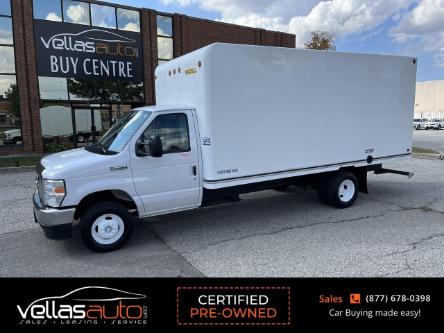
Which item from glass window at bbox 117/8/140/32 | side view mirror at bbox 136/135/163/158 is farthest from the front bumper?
glass window at bbox 117/8/140/32

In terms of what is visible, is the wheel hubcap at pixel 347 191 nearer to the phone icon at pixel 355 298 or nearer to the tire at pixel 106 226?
the phone icon at pixel 355 298

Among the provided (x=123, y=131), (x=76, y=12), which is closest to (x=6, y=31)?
(x=76, y=12)

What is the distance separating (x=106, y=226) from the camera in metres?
5.14

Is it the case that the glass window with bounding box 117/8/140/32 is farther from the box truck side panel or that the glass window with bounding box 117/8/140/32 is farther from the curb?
the box truck side panel

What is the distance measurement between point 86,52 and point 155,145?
1360cm

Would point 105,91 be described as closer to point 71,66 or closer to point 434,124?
point 71,66

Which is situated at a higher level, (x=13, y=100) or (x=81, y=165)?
(x=13, y=100)

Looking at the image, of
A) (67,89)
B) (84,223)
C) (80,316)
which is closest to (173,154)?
(84,223)

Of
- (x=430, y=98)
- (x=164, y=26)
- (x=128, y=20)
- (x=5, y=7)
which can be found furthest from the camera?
(x=430, y=98)

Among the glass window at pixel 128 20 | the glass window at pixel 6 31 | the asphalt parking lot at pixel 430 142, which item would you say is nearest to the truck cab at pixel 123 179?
the glass window at pixel 6 31

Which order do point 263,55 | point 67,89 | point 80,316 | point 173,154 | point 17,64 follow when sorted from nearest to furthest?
point 80,316 → point 173,154 → point 263,55 → point 17,64 → point 67,89

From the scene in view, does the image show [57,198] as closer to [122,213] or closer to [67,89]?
[122,213]

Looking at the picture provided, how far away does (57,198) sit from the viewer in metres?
4.80

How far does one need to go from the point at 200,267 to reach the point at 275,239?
148 cm
